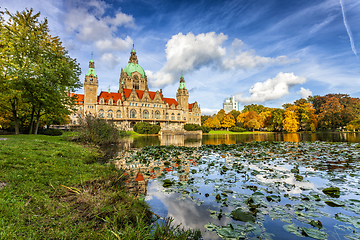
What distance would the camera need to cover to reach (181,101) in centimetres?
7600

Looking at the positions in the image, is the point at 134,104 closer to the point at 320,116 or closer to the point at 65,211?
the point at 320,116

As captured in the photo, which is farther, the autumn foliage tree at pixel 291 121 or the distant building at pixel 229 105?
the distant building at pixel 229 105

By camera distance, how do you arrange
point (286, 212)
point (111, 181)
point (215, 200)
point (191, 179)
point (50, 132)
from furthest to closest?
point (50, 132), point (191, 179), point (111, 181), point (215, 200), point (286, 212)

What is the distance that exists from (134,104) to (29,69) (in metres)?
47.1

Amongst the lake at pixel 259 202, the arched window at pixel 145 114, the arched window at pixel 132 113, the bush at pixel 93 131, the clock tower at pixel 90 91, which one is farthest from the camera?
the arched window at pixel 145 114

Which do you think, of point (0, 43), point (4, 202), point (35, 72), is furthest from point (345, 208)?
point (0, 43)

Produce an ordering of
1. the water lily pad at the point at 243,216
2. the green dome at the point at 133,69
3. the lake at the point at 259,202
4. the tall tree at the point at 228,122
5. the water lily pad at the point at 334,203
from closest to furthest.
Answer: the lake at the point at 259,202, the water lily pad at the point at 243,216, the water lily pad at the point at 334,203, the tall tree at the point at 228,122, the green dome at the point at 133,69

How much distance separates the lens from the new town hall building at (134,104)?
2190 inches

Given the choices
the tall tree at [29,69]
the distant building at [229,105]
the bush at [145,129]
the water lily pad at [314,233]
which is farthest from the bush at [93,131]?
the distant building at [229,105]

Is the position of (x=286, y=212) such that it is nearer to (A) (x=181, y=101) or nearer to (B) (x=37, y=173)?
(B) (x=37, y=173)

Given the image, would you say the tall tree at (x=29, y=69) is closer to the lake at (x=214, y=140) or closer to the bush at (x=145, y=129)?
the lake at (x=214, y=140)

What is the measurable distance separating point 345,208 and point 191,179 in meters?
3.51

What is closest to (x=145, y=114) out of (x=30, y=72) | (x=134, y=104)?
(x=134, y=104)

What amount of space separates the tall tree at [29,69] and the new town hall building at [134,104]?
31849 millimetres
